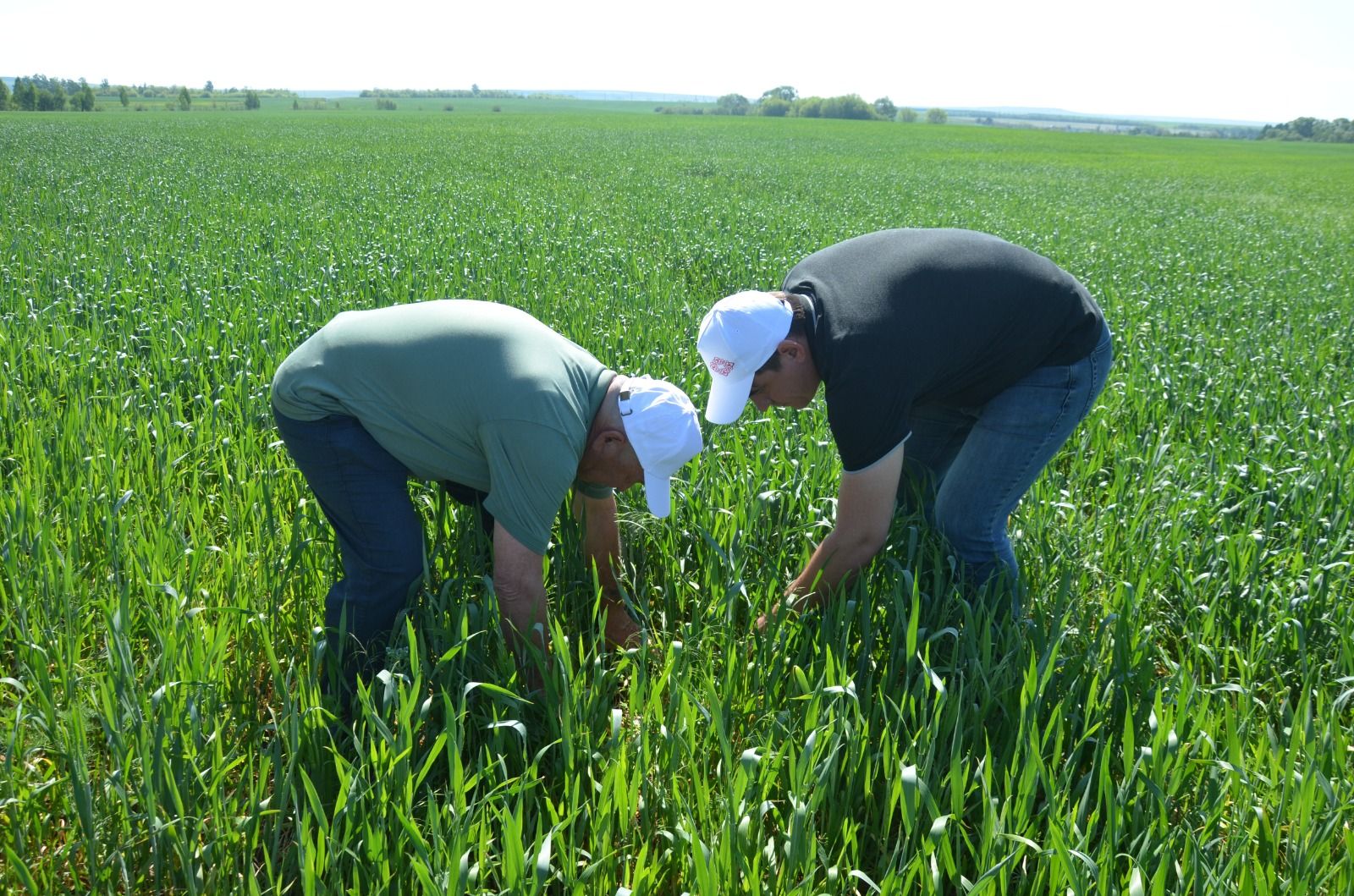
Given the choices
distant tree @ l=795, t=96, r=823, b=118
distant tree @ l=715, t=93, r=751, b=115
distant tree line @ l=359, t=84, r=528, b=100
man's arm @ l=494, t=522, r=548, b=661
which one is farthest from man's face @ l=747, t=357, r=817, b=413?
distant tree line @ l=359, t=84, r=528, b=100

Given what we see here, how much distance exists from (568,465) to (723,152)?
34297 millimetres

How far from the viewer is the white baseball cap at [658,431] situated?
8.30 feet

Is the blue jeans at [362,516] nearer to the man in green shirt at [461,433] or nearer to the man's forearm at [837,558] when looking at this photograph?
the man in green shirt at [461,433]

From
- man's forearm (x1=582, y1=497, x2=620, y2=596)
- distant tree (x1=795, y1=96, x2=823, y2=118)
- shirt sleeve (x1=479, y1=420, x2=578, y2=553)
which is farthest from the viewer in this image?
distant tree (x1=795, y1=96, x2=823, y2=118)

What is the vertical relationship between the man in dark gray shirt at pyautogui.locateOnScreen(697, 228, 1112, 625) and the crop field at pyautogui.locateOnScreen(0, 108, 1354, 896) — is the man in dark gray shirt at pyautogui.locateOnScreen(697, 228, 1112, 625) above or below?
above

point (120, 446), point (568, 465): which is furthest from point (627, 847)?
point (120, 446)

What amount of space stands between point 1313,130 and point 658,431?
394 feet

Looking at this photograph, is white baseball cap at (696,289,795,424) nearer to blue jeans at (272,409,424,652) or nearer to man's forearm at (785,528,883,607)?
man's forearm at (785,528,883,607)

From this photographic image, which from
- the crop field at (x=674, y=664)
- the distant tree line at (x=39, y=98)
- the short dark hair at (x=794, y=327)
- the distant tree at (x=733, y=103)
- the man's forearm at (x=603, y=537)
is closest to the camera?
the crop field at (x=674, y=664)

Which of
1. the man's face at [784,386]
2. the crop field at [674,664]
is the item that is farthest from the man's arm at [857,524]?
the man's face at [784,386]

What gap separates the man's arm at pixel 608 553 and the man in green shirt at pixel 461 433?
57 millimetres

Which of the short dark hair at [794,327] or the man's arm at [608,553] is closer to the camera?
the short dark hair at [794,327]

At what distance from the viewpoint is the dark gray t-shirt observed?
2.61m

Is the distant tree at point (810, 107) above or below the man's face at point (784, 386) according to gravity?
above
